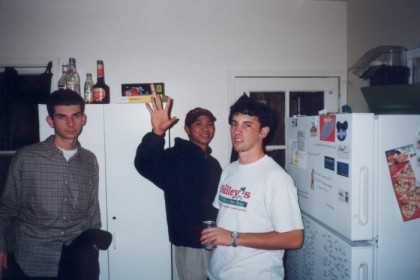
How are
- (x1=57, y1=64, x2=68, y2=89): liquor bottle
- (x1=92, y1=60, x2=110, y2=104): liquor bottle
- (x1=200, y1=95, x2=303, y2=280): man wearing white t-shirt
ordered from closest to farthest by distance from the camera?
(x1=200, y1=95, x2=303, y2=280): man wearing white t-shirt < (x1=92, y1=60, x2=110, y2=104): liquor bottle < (x1=57, y1=64, x2=68, y2=89): liquor bottle

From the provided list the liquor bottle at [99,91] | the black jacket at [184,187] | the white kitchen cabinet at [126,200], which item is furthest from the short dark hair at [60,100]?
the black jacket at [184,187]

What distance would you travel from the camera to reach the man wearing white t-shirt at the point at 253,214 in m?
1.29

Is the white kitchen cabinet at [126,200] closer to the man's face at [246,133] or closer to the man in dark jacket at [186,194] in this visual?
the man in dark jacket at [186,194]

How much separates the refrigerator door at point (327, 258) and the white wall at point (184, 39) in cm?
124

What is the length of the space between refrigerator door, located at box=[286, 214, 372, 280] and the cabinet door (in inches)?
38.8

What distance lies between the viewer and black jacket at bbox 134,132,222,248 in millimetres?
1830

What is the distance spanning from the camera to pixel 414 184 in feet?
4.47

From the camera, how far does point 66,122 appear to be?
177 centimetres

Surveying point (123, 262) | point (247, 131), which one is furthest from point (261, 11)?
point (123, 262)

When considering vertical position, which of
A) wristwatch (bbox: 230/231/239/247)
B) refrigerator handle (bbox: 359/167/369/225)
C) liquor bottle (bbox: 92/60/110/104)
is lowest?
wristwatch (bbox: 230/231/239/247)

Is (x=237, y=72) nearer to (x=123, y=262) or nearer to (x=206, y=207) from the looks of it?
(x=206, y=207)

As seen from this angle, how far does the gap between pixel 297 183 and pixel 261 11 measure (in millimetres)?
1844

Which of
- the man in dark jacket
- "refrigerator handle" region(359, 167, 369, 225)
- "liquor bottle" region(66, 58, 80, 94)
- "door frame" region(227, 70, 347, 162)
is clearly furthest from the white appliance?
"liquor bottle" region(66, 58, 80, 94)

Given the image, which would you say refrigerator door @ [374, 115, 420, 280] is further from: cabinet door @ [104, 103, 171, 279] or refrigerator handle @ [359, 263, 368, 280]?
cabinet door @ [104, 103, 171, 279]
